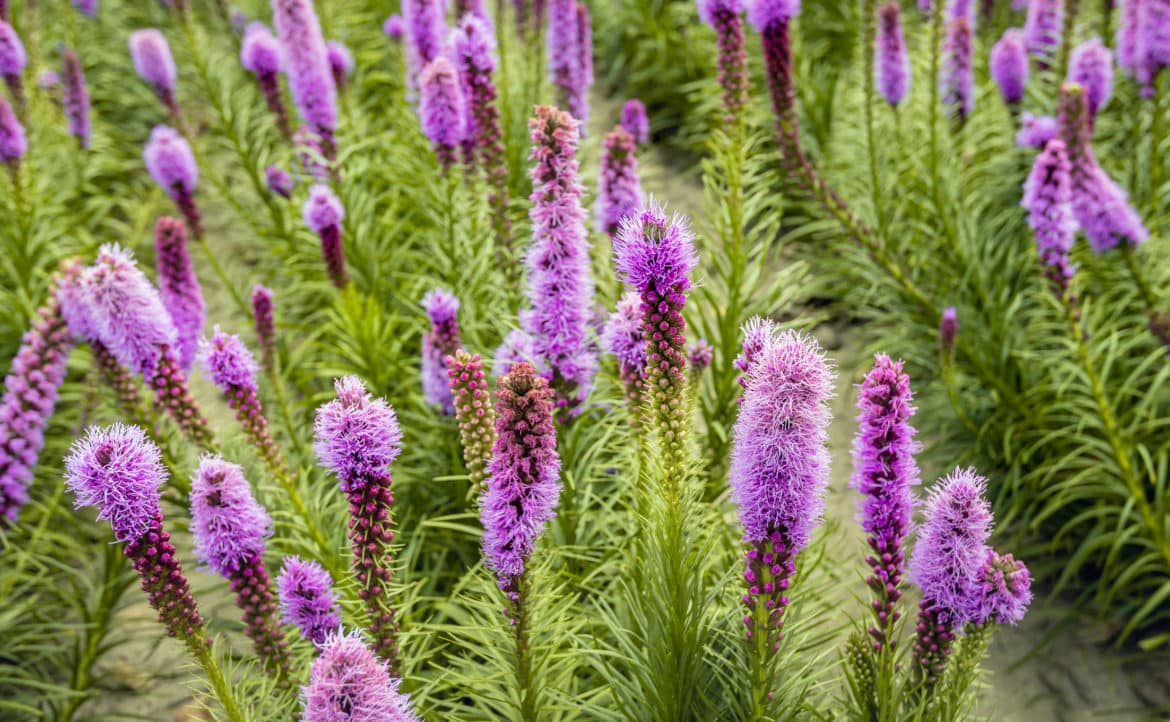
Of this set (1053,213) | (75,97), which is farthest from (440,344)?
(75,97)

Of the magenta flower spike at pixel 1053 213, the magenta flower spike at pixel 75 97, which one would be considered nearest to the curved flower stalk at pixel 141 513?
the magenta flower spike at pixel 1053 213

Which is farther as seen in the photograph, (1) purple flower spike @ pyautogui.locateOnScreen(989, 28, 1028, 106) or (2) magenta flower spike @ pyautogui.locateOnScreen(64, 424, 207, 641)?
(1) purple flower spike @ pyautogui.locateOnScreen(989, 28, 1028, 106)

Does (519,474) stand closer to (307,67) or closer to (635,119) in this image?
(635,119)

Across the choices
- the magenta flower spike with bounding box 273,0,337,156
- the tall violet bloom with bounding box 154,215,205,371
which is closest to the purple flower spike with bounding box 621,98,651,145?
the magenta flower spike with bounding box 273,0,337,156

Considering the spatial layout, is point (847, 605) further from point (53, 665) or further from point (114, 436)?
point (53, 665)

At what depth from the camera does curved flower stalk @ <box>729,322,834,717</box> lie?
2260mm

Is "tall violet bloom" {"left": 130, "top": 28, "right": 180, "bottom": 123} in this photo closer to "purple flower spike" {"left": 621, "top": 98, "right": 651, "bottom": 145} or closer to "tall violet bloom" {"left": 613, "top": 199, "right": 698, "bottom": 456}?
"purple flower spike" {"left": 621, "top": 98, "right": 651, "bottom": 145}

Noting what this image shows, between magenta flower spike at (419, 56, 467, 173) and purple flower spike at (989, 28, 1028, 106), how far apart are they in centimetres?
343

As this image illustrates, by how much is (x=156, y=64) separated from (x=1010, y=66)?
5467 millimetres

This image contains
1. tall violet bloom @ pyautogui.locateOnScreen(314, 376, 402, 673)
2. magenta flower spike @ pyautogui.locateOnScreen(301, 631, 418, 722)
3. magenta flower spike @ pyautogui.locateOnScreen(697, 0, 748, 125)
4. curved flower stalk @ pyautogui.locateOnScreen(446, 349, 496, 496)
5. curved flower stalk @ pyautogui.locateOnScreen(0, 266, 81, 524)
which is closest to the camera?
magenta flower spike @ pyautogui.locateOnScreen(301, 631, 418, 722)

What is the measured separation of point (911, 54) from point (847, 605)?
16.2ft

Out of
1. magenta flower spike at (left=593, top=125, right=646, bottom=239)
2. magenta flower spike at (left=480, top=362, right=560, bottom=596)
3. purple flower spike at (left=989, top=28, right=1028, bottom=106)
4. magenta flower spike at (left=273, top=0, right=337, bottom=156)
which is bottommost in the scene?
magenta flower spike at (left=480, top=362, right=560, bottom=596)

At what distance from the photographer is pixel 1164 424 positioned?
483 centimetres

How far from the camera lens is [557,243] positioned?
3.29 metres
